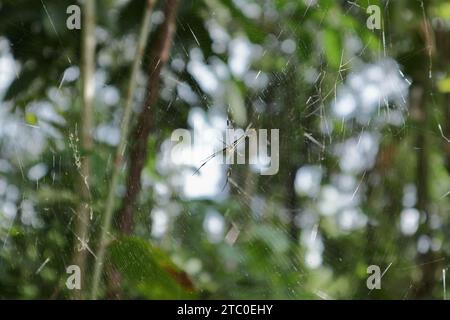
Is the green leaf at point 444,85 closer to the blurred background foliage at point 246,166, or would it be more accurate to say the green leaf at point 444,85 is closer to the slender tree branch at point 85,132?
the blurred background foliage at point 246,166

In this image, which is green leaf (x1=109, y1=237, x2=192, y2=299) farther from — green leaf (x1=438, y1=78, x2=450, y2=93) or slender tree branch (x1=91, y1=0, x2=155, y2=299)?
green leaf (x1=438, y1=78, x2=450, y2=93)

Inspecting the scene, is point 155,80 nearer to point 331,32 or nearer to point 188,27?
point 188,27

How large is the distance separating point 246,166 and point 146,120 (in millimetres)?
95

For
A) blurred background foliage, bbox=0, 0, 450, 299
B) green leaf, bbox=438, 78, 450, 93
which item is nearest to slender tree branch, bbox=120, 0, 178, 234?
blurred background foliage, bbox=0, 0, 450, 299

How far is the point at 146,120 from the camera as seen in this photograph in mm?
572

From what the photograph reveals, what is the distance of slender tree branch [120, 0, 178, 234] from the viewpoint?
0.56 m

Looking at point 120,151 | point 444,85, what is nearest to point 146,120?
point 120,151

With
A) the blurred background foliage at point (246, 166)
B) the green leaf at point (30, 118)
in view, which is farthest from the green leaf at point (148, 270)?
the green leaf at point (30, 118)

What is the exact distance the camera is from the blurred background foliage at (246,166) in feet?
1.81

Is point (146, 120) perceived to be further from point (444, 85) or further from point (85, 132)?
point (444, 85)

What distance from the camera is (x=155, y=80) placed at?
58cm

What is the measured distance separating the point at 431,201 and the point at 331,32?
0.17 metres
